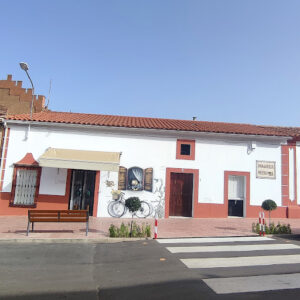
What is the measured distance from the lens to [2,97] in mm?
24156

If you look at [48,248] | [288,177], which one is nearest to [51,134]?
[48,248]

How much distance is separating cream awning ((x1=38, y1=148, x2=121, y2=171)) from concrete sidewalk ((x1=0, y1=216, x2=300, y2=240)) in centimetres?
259

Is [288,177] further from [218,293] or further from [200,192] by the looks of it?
[218,293]

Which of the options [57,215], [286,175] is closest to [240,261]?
[57,215]

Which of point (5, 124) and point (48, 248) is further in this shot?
point (5, 124)

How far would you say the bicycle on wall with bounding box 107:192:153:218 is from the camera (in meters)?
13.4

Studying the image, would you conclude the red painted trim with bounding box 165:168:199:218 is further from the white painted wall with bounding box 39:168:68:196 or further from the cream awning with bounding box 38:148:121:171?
the white painted wall with bounding box 39:168:68:196

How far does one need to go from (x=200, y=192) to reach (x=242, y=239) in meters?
4.96

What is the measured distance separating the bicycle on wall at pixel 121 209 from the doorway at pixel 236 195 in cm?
456

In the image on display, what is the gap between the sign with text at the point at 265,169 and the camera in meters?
14.3

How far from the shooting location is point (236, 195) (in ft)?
47.2

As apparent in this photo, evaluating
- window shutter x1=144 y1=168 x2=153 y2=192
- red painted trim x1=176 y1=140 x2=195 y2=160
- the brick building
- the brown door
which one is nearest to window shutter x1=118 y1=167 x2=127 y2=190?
window shutter x1=144 y1=168 x2=153 y2=192

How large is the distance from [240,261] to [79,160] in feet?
28.1

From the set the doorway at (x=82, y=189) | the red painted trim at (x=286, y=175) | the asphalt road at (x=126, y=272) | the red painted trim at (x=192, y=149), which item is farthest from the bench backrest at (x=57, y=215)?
the red painted trim at (x=286, y=175)
